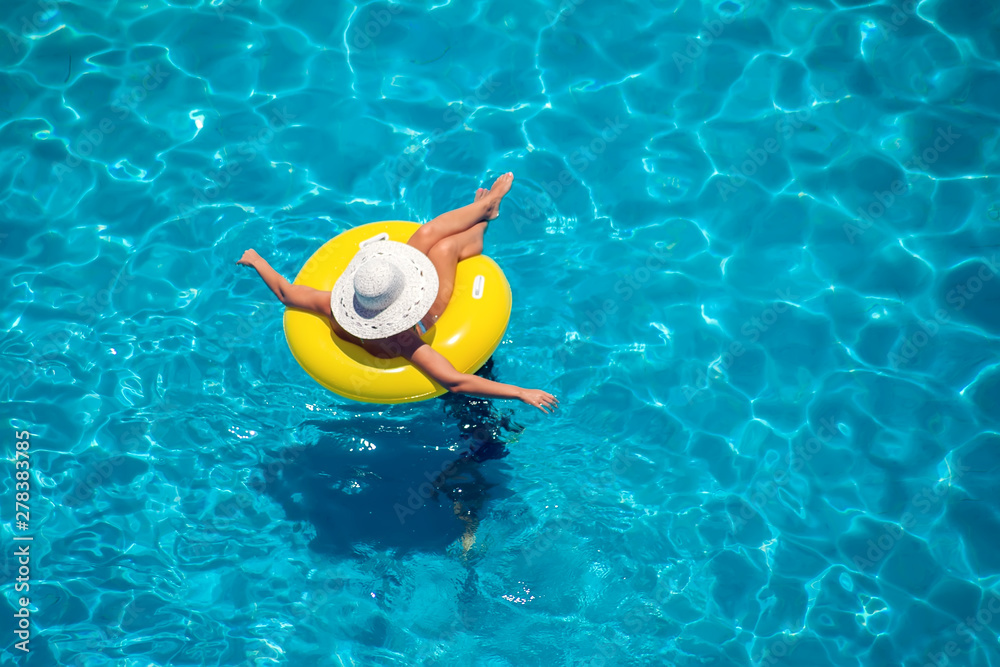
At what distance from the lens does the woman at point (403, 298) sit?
3.96m

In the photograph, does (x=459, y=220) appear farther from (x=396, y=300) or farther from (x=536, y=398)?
(x=536, y=398)

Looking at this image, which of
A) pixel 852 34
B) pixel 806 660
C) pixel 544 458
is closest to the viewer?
pixel 806 660

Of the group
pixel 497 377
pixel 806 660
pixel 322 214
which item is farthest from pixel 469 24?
pixel 806 660

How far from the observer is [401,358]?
13.9 ft

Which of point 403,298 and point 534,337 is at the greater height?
point 403,298

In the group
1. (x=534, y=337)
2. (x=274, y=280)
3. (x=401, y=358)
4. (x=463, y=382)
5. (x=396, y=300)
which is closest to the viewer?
(x=396, y=300)

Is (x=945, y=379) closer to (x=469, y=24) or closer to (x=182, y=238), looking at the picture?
(x=469, y=24)

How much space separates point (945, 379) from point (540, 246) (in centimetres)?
296

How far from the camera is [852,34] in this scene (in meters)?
6.03

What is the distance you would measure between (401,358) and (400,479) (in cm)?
114

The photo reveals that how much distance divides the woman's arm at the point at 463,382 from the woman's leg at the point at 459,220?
0.79 meters

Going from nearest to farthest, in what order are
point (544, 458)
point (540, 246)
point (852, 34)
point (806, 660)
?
point (806, 660) < point (544, 458) < point (540, 246) < point (852, 34)

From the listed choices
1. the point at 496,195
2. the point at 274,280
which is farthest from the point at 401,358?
the point at 496,195

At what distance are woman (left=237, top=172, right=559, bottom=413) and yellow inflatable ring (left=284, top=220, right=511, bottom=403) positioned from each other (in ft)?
0.19
